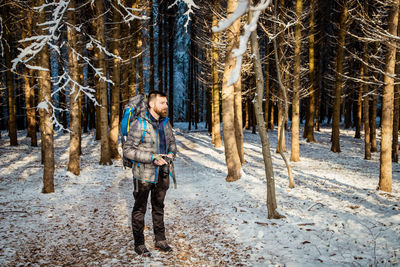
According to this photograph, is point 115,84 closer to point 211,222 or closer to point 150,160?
point 211,222

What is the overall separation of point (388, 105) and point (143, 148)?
277 inches

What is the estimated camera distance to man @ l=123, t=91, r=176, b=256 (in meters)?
3.66

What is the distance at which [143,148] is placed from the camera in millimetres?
3717

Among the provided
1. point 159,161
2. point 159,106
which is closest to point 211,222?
point 159,161

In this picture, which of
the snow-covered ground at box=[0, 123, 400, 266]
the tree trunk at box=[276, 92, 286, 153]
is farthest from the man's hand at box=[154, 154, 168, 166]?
the tree trunk at box=[276, 92, 286, 153]

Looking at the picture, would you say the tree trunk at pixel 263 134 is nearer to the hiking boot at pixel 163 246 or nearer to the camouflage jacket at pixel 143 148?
the camouflage jacket at pixel 143 148

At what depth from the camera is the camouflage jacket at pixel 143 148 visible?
142 inches

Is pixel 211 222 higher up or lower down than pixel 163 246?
lower down

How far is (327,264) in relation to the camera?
353 cm

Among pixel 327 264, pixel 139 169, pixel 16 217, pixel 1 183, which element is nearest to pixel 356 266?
pixel 327 264

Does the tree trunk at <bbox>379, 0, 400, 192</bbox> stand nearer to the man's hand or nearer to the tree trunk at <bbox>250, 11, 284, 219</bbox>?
the tree trunk at <bbox>250, 11, 284, 219</bbox>

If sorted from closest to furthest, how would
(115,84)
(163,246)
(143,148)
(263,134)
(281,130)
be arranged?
(143,148) → (163,246) → (263,134) → (281,130) → (115,84)

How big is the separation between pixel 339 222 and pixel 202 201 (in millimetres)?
3147

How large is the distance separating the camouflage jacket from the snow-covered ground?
1286 millimetres
